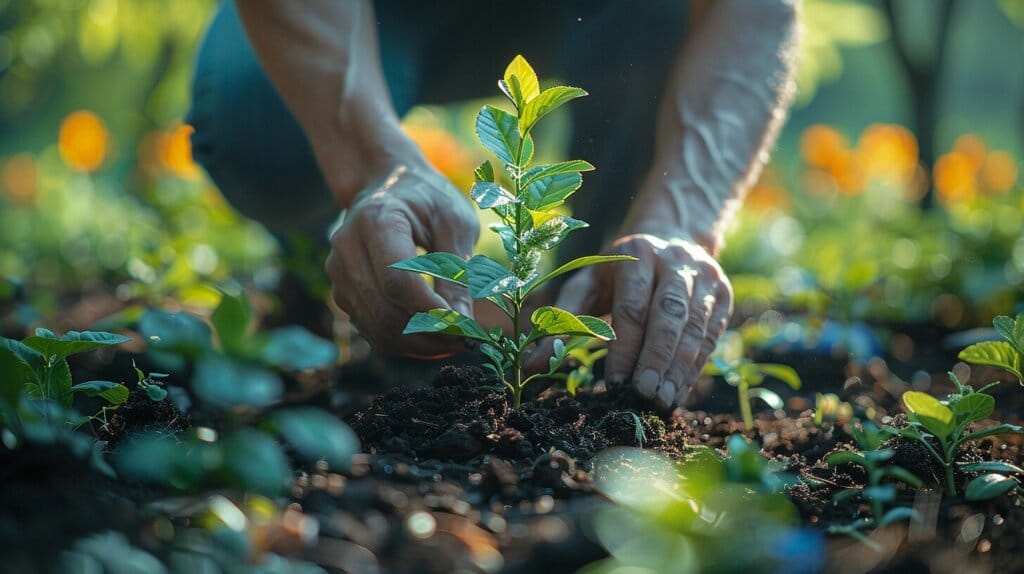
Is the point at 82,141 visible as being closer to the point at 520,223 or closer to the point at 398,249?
the point at 398,249

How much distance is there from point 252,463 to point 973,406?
908 mm

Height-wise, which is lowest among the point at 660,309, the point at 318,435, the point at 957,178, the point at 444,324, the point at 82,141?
the point at 957,178

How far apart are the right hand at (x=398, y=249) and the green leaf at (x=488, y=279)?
277mm

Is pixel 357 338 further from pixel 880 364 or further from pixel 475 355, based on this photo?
pixel 880 364

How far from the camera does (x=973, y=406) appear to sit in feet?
4.00

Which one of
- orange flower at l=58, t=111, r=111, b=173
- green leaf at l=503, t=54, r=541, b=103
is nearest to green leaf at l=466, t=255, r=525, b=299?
green leaf at l=503, t=54, r=541, b=103

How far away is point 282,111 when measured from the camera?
267 cm

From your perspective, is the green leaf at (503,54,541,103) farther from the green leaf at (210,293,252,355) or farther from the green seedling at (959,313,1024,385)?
the green seedling at (959,313,1024,385)

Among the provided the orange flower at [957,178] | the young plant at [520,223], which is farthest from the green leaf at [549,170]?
the orange flower at [957,178]

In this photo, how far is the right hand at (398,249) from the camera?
4.97ft

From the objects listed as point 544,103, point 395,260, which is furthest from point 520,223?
point 395,260

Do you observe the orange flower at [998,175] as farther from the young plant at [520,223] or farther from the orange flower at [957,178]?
the young plant at [520,223]

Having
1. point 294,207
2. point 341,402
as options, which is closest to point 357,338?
point 294,207

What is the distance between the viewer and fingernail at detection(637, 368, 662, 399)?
1.53 metres
